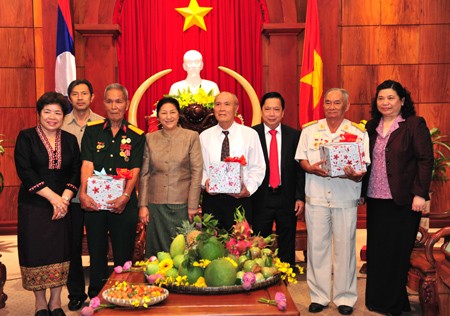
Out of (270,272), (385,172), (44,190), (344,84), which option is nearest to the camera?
(270,272)

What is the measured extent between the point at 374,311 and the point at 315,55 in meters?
3.16

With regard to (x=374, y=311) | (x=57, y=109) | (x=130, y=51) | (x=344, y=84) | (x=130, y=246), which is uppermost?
(x=130, y=51)

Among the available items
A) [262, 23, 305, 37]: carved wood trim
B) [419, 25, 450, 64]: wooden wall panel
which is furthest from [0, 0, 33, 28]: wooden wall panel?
[419, 25, 450, 64]: wooden wall panel

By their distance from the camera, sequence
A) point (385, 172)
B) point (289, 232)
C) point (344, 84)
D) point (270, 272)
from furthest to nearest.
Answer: point (344, 84) → point (289, 232) → point (385, 172) → point (270, 272)

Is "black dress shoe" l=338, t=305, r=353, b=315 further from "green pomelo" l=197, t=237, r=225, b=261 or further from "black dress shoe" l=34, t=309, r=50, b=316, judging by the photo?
"black dress shoe" l=34, t=309, r=50, b=316

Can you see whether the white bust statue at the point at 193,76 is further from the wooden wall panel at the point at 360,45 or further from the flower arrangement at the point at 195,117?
the wooden wall panel at the point at 360,45

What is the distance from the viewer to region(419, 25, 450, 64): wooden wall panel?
630cm

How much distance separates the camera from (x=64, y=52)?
5.78 m

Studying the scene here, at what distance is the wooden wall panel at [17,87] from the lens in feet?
20.3

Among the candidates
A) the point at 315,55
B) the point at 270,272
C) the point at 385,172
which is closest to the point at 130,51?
the point at 315,55

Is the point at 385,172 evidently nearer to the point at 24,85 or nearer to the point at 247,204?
the point at 247,204

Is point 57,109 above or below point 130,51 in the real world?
below

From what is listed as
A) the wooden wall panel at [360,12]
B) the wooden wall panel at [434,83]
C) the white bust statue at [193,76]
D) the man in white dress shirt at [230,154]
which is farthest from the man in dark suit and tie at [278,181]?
the wooden wall panel at [434,83]

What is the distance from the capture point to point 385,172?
3.40 metres
